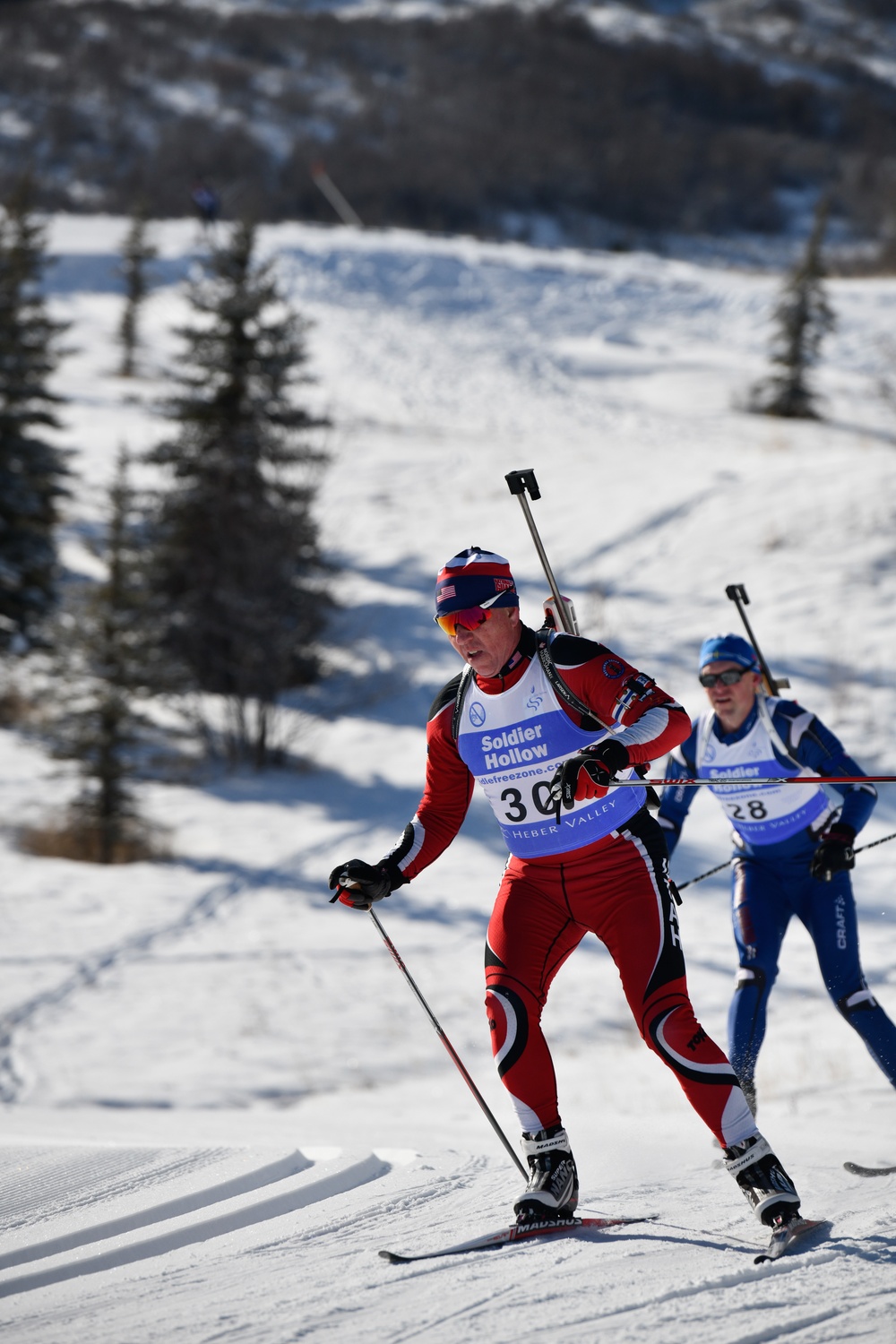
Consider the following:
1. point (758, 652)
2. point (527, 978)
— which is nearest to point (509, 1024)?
point (527, 978)

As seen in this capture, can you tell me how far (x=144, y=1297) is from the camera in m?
3.20

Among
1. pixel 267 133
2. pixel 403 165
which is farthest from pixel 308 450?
pixel 267 133

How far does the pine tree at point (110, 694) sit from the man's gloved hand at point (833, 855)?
407 inches

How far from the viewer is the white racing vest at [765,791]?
5191 millimetres

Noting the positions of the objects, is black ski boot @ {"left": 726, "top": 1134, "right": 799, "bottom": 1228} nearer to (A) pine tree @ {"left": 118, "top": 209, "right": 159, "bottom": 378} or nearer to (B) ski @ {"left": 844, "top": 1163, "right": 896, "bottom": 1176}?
(B) ski @ {"left": 844, "top": 1163, "right": 896, "bottom": 1176}

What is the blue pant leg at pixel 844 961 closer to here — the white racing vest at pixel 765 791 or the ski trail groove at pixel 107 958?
the white racing vest at pixel 765 791

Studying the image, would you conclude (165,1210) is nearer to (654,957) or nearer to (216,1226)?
(216,1226)

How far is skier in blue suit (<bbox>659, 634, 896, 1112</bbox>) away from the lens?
4969 mm

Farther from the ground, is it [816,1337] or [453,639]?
[453,639]

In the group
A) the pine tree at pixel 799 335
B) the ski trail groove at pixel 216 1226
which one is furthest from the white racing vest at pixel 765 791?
the pine tree at pixel 799 335

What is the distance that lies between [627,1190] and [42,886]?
9.16 metres

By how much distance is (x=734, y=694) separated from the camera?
206 inches

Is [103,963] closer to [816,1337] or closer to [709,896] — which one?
[709,896]

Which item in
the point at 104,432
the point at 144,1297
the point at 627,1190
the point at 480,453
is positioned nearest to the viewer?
the point at 144,1297
